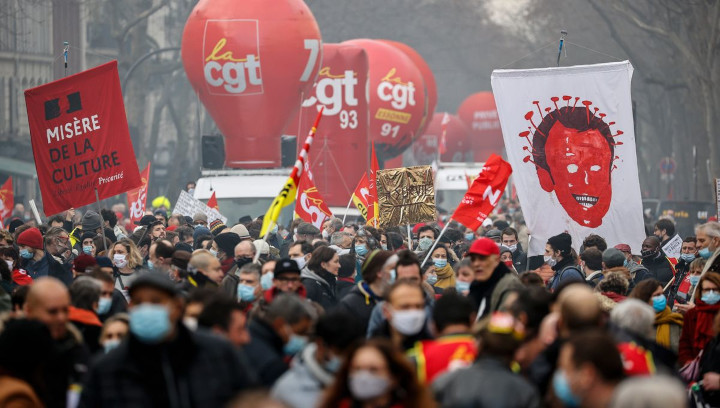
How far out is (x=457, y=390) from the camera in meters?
5.53

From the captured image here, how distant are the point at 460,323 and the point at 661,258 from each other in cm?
785

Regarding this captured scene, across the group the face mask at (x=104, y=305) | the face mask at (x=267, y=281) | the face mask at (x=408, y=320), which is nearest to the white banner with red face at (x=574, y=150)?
the face mask at (x=267, y=281)

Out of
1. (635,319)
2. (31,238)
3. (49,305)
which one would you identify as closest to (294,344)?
(49,305)

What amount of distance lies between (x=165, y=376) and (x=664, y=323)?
14.1ft

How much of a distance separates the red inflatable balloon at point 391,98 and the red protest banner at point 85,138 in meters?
18.0

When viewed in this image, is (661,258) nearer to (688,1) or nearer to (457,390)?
(457,390)

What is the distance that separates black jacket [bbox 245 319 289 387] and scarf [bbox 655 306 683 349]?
314cm

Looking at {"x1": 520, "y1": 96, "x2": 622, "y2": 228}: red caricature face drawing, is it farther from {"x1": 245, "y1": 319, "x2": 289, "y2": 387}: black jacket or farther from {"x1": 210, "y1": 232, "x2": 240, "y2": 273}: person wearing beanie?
{"x1": 245, "y1": 319, "x2": 289, "y2": 387}: black jacket

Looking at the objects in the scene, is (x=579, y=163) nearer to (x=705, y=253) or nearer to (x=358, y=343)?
(x=705, y=253)

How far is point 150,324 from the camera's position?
5.60 metres

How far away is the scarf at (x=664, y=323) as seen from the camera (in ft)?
29.5

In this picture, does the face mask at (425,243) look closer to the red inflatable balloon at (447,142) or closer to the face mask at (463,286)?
the face mask at (463,286)

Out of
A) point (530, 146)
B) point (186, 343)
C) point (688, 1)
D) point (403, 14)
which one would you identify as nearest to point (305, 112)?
point (688, 1)

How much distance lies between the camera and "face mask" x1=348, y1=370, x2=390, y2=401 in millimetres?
5391
